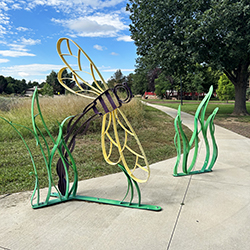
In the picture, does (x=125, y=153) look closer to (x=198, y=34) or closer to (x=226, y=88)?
(x=198, y=34)

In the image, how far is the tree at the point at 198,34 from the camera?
1052 centimetres

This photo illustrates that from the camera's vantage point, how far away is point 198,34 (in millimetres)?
10727

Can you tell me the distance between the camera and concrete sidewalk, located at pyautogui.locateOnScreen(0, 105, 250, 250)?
87.4 inches

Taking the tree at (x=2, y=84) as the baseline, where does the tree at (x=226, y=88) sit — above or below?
below

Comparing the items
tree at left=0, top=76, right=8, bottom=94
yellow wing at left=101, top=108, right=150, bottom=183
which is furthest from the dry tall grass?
tree at left=0, top=76, right=8, bottom=94

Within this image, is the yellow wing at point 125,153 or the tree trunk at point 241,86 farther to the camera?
the tree trunk at point 241,86

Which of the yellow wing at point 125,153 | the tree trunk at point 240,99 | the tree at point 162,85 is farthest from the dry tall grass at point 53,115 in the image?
the tree at point 162,85

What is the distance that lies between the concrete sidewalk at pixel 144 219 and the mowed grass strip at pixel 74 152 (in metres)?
0.58

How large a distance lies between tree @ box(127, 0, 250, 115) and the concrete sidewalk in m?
8.80

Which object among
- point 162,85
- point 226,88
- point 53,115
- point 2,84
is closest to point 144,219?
point 53,115

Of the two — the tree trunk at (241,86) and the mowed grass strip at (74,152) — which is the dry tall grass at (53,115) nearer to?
the mowed grass strip at (74,152)

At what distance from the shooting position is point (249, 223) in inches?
101

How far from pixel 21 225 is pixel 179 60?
38.4 feet

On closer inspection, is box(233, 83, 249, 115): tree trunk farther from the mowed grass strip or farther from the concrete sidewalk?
the concrete sidewalk
